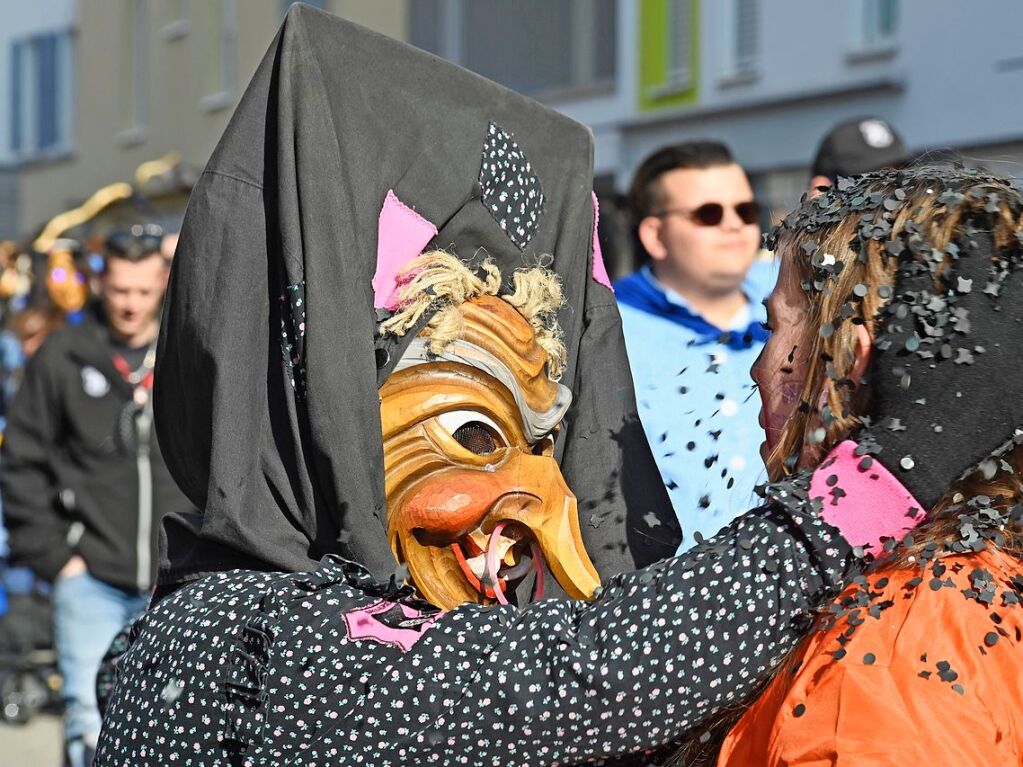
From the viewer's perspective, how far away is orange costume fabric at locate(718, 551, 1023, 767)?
1.53 metres

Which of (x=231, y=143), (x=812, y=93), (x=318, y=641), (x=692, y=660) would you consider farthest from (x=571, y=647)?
(x=812, y=93)

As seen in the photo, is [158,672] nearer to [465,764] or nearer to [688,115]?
[465,764]

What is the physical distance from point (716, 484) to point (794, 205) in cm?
41

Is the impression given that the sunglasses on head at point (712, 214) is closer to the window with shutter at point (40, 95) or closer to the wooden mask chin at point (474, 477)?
the wooden mask chin at point (474, 477)

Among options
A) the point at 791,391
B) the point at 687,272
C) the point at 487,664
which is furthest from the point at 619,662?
the point at 687,272

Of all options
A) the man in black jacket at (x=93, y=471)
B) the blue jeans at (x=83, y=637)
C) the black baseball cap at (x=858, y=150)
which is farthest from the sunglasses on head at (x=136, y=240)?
the black baseball cap at (x=858, y=150)

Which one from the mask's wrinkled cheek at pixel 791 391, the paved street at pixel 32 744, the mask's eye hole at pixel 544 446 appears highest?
the mask's wrinkled cheek at pixel 791 391

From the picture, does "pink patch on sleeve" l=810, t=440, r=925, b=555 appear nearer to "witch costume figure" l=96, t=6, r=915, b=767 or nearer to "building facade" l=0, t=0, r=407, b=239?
"witch costume figure" l=96, t=6, r=915, b=767

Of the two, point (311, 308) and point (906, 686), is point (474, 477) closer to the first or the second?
point (311, 308)

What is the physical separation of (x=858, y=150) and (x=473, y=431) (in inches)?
135

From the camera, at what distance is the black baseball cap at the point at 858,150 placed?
16.9 ft

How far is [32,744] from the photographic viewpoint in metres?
6.52

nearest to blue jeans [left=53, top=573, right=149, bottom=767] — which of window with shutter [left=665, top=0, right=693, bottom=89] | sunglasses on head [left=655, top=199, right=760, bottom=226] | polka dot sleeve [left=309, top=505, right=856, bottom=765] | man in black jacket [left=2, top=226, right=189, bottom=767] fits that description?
man in black jacket [left=2, top=226, right=189, bottom=767]

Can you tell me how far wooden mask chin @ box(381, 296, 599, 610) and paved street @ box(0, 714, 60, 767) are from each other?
470 centimetres
